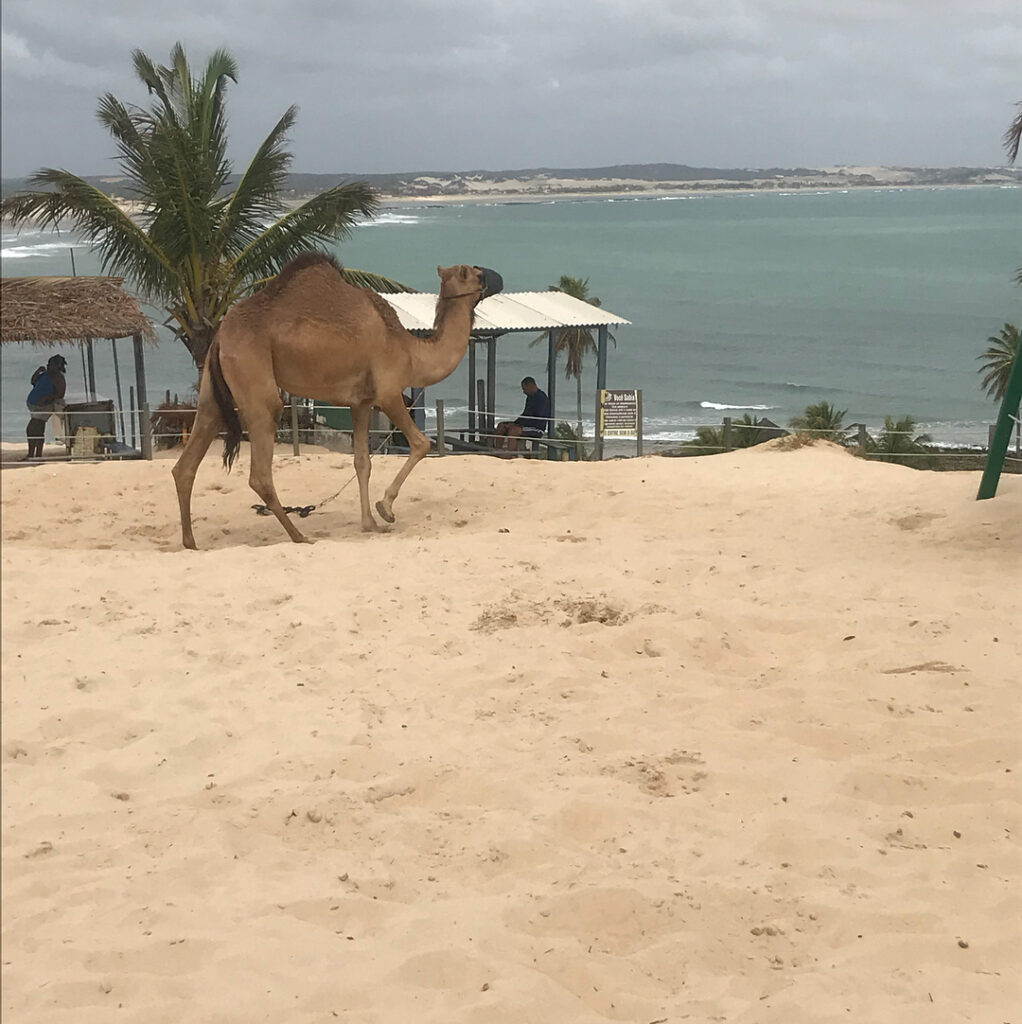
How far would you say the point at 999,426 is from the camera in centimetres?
650

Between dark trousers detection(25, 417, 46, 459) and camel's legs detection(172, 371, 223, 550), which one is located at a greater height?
dark trousers detection(25, 417, 46, 459)

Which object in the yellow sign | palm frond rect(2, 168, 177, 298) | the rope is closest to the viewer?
the rope

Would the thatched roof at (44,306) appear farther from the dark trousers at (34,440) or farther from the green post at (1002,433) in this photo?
the green post at (1002,433)

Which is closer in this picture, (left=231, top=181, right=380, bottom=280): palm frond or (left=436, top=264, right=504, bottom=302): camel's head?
(left=436, top=264, right=504, bottom=302): camel's head

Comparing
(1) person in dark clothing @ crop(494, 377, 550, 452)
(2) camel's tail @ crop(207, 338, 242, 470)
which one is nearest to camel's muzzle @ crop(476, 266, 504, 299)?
(2) camel's tail @ crop(207, 338, 242, 470)

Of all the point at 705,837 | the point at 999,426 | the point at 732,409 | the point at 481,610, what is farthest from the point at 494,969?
the point at 732,409

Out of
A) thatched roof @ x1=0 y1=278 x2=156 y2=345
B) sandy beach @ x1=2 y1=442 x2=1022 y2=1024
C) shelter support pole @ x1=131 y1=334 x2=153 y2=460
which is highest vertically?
thatched roof @ x1=0 y1=278 x2=156 y2=345

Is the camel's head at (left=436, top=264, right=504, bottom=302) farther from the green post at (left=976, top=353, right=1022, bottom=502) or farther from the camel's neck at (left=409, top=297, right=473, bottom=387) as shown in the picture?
the green post at (left=976, top=353, right=1022, bottom=502)

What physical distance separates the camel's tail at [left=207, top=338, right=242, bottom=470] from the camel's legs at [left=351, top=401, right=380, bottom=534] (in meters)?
0.70

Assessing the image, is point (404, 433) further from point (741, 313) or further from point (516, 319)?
point (741, 313)

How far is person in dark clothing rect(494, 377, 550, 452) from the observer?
11.2m

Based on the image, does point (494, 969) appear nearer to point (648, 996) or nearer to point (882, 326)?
point (648, 996)

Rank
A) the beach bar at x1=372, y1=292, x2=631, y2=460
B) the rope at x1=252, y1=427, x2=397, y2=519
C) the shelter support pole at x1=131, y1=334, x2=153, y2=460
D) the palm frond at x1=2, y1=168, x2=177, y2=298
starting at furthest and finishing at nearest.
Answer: the beach bar at x1=372, y1=292, x2=631, y2=460, the palm frond at x1=2, y1=168, x2=177, y2=298, the shelter support pole at x1=131, y1=334, x2=153, y2=460, the rope at x1=252, y1=427, x2=397, y2=519

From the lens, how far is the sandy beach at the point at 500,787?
207 centimetres
